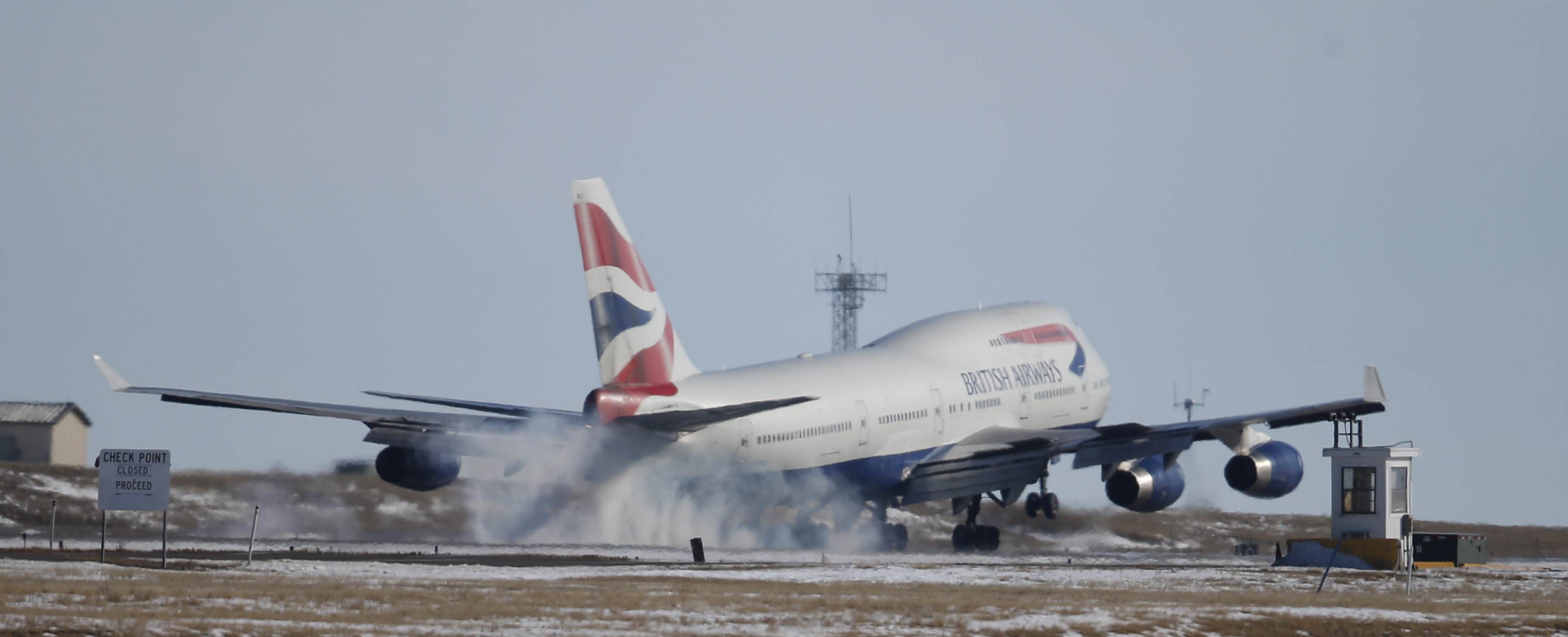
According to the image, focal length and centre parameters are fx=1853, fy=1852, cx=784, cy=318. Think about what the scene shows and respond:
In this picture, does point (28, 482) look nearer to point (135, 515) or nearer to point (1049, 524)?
point (135, 515)

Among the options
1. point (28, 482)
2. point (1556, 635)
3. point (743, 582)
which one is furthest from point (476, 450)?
point (28, 482)

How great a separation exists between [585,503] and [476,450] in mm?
3152

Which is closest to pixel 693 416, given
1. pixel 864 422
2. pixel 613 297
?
pixel 613 297

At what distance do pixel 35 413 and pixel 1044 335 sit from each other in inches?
1823

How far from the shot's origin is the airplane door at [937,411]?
170 feet

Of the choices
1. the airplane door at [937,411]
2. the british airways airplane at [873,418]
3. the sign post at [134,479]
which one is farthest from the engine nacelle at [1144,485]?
the sign post at [134,479]

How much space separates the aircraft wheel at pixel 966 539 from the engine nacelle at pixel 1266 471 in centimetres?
802

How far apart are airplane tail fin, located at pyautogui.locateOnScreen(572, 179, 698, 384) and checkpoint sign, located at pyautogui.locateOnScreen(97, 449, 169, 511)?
36.0 feet

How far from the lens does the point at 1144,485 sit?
166 feet

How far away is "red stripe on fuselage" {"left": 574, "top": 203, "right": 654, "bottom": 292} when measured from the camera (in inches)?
1636

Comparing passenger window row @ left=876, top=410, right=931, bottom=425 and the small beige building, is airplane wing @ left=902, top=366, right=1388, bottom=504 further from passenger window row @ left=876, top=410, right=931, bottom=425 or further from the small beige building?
the small beige building

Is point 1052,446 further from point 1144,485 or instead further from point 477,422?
point 477,422

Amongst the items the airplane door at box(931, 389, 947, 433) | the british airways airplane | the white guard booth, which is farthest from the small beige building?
the white guard booth

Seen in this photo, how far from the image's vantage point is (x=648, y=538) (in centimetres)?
4291
